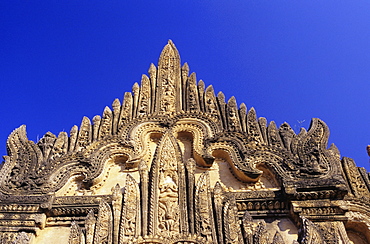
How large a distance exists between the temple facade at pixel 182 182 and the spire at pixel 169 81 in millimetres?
64

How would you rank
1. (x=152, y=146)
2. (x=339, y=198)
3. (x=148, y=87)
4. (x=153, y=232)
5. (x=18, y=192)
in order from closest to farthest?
(x=153, y=232)
(x=339, y=198)
(x=18, y=192)
(x=152, y=146)
(x=148, y=87)

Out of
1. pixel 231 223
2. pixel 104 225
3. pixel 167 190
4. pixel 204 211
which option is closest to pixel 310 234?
pixel 231 223

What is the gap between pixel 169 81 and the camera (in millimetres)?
13633

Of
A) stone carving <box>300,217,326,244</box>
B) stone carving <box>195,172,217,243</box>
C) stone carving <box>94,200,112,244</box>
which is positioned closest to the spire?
stone carving <box>195,172,217,243</box>

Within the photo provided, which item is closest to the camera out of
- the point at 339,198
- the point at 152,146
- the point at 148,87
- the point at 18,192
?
the point at 339,198

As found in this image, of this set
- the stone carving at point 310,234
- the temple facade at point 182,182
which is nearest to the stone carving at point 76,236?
the temple facade at point 182,182

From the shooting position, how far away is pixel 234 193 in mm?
10156

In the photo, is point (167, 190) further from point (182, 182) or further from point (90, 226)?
point (90, 226)

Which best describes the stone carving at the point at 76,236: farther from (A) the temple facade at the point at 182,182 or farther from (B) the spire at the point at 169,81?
(B) the spire at the point at 169,81

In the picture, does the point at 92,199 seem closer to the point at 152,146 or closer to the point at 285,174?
the point at 152,146

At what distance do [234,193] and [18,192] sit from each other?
514 cm

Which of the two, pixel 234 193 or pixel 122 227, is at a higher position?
pixel 234 193

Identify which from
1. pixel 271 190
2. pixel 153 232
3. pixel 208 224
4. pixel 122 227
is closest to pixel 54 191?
pixel 122 227

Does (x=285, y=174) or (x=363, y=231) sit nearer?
(x=363, y=231)
